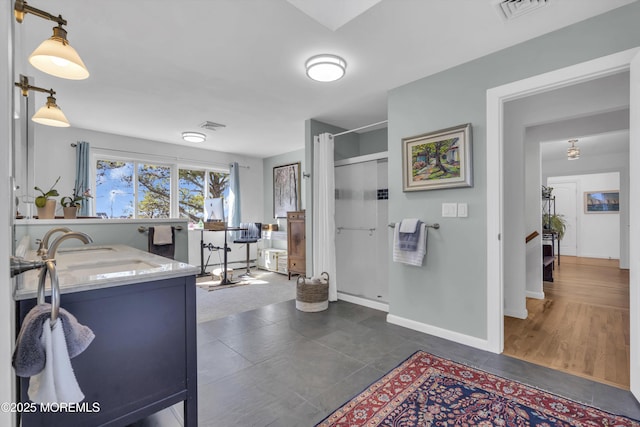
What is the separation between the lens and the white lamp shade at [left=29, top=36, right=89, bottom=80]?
4.63 ft

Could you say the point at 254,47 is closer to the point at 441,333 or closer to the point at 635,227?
the point at 635,227

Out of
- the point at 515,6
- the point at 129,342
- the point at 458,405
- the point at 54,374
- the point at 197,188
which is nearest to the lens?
the point at 54,374

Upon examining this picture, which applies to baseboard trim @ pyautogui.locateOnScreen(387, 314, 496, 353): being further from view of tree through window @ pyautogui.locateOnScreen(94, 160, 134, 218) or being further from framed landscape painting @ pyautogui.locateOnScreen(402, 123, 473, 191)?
view of tree through window @ pyautogui.locateOnScreen(94, 160, 134, 218)

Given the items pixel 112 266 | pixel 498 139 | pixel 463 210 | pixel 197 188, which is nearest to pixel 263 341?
pixel 112 266

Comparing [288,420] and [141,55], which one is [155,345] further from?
[141,55]

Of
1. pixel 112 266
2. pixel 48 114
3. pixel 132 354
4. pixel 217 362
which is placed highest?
pixel 48 114

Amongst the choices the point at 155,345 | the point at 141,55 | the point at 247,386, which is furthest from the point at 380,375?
the point at 141,55

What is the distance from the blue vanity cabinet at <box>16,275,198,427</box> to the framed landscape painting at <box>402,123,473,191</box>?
7.15 ft

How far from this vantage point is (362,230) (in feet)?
12.5

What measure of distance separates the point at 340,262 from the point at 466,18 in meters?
2.95

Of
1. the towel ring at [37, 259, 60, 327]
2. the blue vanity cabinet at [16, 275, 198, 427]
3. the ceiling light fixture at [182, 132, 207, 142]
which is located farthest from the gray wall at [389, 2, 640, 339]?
the ceiling light fixture at [182, 132, 207, 142]

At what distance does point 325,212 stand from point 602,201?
24.7 feet

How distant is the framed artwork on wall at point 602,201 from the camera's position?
6.88 m

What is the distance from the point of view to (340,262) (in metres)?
4.02
